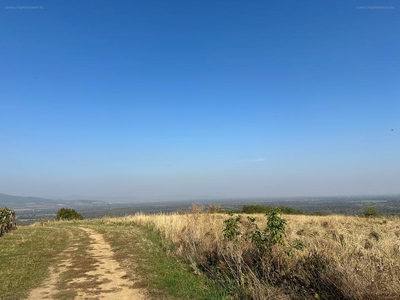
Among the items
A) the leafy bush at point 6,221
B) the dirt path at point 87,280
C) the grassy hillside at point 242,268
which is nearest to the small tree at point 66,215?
the leafy bush at point 6,221

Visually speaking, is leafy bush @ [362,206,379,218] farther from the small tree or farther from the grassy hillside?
the small tree

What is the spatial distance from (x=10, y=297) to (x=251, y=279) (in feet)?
19.0

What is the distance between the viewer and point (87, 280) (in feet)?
28.5

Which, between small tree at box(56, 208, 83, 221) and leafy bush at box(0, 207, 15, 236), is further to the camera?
small tree at box(56, 208, 83, 221)

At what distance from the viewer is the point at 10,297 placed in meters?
7.22

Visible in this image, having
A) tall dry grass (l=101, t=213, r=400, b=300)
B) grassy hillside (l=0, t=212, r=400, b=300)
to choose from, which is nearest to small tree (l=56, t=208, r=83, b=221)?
grassy hillside (l=0, t=212, r=400, b=300)

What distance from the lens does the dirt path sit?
745cm

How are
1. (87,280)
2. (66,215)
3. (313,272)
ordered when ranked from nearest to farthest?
(313,272) → (87,280) → (66,215)

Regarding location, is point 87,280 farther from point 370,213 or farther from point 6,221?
point 370,213

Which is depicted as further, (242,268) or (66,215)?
(66,215)

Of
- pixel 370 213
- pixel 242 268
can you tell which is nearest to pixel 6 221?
pixel 242 268

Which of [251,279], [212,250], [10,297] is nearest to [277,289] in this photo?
[251,279]

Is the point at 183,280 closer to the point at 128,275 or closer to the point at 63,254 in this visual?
the point at 128,275

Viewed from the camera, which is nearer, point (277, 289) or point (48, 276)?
point (277, 289)
